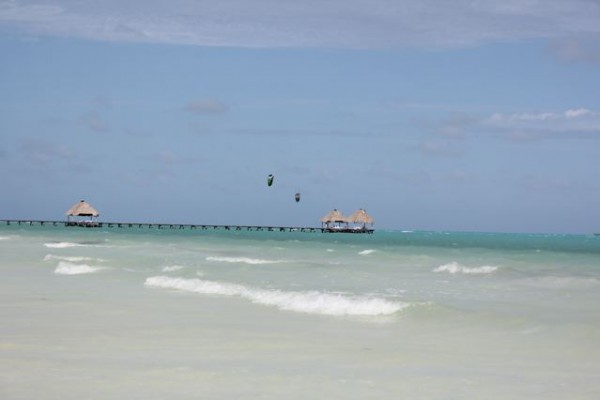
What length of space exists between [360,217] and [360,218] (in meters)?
0.34

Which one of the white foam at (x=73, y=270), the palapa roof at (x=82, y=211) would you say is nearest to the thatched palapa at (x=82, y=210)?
the palapa roof at (x=82, y=211)

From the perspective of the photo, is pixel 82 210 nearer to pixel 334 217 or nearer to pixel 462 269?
pixel 334 217

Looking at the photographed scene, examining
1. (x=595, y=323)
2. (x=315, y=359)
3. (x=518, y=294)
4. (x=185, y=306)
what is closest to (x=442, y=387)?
(x=315, y=359)

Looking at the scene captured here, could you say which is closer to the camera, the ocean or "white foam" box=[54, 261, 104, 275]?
the ocean

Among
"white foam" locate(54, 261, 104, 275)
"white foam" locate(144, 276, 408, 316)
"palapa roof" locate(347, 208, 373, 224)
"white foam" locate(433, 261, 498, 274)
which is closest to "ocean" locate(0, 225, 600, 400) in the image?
"white foam" locate(144, 276, 408, 316)

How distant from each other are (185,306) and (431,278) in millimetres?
12155

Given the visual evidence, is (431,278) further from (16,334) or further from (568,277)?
(16,334)

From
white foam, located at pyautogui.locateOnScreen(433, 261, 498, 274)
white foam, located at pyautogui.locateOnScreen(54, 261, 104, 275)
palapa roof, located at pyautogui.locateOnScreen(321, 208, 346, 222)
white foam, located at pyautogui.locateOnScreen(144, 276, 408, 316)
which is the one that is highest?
palapa roof, located at pyautogui.locateOnScreen(321, 208, 346, 222)

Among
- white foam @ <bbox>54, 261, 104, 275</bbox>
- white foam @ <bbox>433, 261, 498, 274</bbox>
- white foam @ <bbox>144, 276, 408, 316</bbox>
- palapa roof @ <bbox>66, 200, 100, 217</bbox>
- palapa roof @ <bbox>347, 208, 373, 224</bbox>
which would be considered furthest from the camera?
palapa roof @ <bbox>347, 208, 373, 224</bbox>

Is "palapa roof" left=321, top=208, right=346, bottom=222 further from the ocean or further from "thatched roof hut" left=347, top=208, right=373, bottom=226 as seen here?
the ocean

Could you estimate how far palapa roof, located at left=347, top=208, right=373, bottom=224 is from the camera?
112 meters

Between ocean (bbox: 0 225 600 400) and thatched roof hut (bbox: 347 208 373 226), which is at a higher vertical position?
thatched roof hut (bbox: 347 208 373 226)

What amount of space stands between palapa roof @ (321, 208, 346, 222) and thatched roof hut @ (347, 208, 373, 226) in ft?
3.47

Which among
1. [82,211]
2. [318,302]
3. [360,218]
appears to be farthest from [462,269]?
[360,218]
